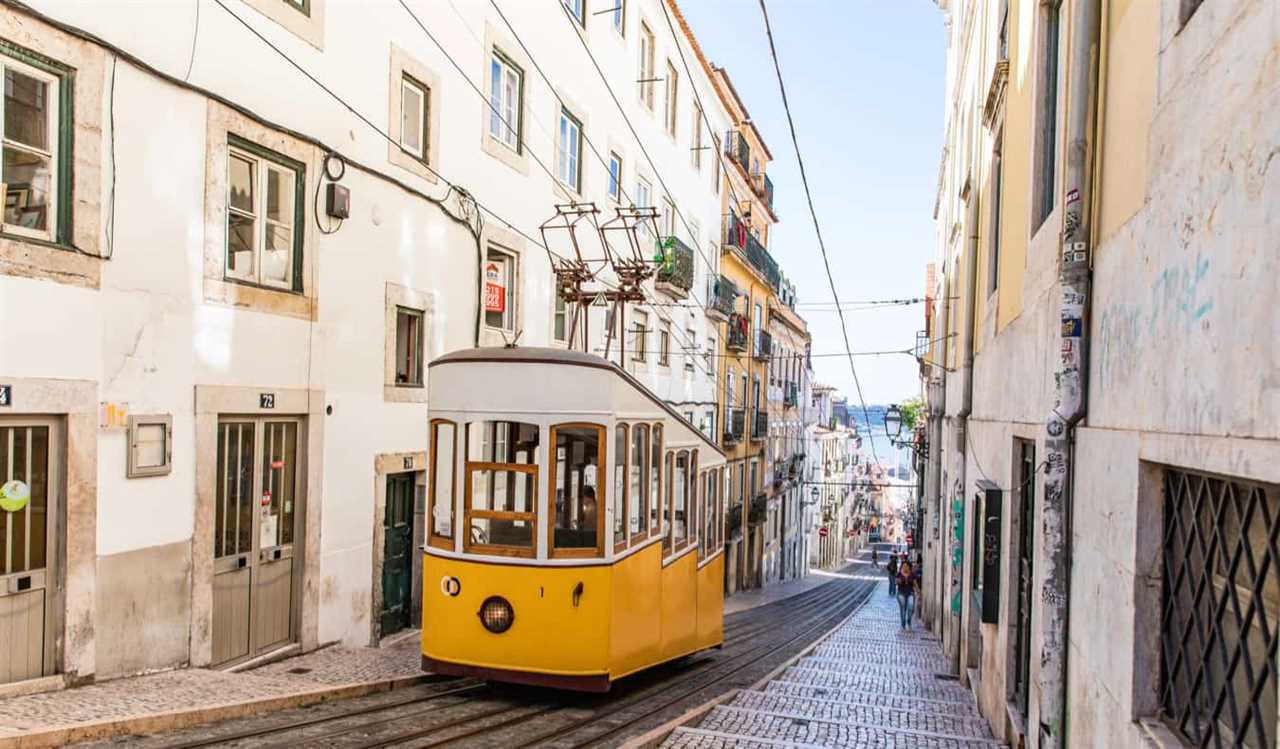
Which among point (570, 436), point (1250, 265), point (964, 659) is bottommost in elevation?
point (964, 659)

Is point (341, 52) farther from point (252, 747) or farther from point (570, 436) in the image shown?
point (252, 747)

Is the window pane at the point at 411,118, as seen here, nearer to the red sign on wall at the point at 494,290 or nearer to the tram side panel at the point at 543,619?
the red sign on wall at the point at 494,290

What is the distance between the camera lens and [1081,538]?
5051 millimetres

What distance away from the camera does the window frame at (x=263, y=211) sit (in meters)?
8.45

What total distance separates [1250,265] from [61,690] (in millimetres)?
7451

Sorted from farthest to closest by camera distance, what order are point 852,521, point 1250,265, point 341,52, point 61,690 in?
1. point 852,521
2. point 341,52
3. point 61,690
4. point 1250,265

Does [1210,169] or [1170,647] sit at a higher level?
[1210,169]

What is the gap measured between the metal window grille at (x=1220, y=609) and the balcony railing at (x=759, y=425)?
2802cm

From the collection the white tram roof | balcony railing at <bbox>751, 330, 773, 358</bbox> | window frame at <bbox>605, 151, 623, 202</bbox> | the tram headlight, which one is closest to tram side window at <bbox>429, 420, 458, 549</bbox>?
the white tram roof

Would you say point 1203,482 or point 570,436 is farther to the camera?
point 570,436

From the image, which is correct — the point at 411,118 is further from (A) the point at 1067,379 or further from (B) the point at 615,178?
(A) the point at 1067,379

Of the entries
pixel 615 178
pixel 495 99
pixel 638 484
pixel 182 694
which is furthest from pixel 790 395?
pixel 182 694

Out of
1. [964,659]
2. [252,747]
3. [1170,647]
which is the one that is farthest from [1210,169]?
[964,659]

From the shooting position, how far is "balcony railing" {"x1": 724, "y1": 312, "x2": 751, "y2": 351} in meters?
29.7
